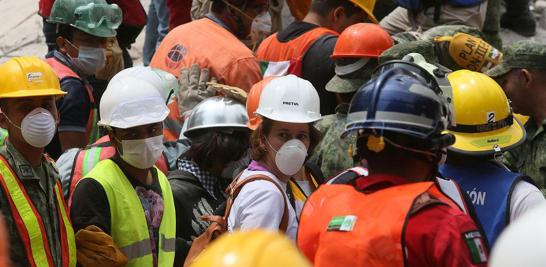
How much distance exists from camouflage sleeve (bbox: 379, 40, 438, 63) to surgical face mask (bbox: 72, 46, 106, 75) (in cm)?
182

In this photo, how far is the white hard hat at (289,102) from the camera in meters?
5.17

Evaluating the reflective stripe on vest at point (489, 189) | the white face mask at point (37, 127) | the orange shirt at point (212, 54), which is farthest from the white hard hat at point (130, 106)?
the orange shirt at point (212, 54)

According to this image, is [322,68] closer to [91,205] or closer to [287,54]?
[287,54]

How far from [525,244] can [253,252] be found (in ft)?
1.74

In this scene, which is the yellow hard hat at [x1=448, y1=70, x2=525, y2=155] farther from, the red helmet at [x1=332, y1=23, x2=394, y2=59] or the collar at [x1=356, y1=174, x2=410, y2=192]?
the red helmet at [x1=332, y1=23, x2=394, y2=59]

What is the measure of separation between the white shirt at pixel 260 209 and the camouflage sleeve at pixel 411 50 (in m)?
1.62

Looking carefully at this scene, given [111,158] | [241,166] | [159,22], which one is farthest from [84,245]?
[159,22]

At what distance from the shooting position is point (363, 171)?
3883 millimetres

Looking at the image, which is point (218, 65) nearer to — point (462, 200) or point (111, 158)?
point (111, 158)

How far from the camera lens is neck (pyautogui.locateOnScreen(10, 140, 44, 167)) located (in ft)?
16.0

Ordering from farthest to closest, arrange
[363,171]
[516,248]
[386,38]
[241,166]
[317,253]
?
1. [386,38]
2. [241,166]
3. [363,171]
4. [317,253]
5. [516,248]

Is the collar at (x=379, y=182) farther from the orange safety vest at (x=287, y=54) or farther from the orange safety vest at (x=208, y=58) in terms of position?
the orange safety vest at (x=287, y=54)

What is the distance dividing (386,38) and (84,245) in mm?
2518

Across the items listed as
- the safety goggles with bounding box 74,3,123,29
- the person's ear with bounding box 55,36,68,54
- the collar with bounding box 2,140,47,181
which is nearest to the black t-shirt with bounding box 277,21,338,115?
the safety goggles with bounding box 74,3,123,29
